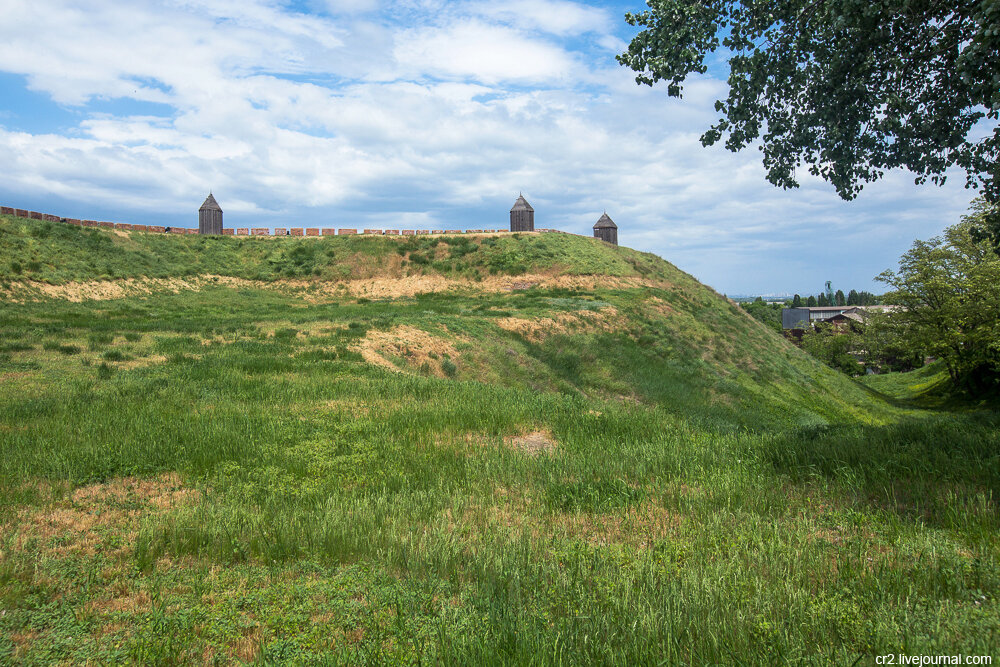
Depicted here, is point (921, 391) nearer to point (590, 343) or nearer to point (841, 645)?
point (590, 343)

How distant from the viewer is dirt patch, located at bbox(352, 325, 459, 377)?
1836 centimetres

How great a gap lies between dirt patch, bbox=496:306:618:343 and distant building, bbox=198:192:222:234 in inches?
1743

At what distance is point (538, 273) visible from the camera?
50.0m

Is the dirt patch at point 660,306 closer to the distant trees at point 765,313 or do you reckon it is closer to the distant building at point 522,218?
the distant building at point 522,218

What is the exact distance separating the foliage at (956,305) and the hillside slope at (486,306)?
252 inches

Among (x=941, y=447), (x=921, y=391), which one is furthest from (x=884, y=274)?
(x=941, y=447)

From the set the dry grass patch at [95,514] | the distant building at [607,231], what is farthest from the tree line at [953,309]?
the dry grass patch at [95,514]

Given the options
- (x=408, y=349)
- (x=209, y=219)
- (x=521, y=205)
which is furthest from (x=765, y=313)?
(x=408, y=349)

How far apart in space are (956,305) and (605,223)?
127ft

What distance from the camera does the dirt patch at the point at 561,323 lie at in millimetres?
28156

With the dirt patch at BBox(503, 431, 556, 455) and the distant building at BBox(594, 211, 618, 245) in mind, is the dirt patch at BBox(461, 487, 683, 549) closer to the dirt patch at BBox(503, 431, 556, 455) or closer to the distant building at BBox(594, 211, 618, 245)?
the dirt patch at BBox(503, 431, 556, 455)

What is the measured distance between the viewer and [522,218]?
62344mm

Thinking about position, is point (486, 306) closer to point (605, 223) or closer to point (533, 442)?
point (533, 442)

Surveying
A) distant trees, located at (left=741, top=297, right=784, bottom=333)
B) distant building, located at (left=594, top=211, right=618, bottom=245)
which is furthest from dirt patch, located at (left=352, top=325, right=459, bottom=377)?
distant trees, located at (left=741, top=297, right=784, bottom=333)
